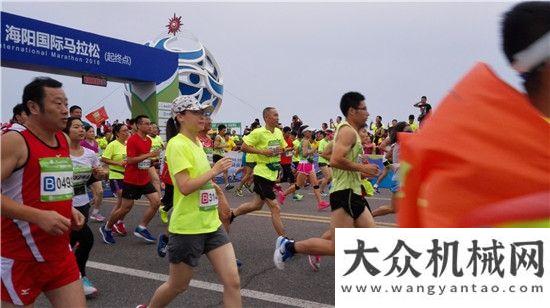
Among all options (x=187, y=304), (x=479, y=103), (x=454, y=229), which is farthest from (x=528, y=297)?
(x=187, y=304)

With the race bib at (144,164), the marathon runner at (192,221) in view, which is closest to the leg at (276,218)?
the race bib at (144,164)

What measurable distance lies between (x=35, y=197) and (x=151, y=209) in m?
4.62

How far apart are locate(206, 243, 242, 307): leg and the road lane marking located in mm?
1096

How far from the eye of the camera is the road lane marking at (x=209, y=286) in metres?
4.43

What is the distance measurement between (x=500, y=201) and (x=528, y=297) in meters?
0.29

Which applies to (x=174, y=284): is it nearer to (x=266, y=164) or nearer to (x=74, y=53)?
(x=266, y=164)

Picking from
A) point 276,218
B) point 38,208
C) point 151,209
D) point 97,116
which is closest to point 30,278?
point 38,208

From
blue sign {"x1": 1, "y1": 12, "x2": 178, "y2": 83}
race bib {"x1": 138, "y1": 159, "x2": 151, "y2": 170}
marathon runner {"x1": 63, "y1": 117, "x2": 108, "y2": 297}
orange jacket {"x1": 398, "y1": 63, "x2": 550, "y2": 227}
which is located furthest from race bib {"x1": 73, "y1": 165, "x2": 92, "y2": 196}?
blue sign {"x1": 1, "y1": 12, "x2": 178, "y2": 83}

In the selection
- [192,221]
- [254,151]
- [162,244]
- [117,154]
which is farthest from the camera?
[117,154]

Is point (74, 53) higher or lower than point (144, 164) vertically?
higher

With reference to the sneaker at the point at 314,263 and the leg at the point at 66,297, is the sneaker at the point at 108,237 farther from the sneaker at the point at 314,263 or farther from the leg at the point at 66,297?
the leg at the point at 66,297

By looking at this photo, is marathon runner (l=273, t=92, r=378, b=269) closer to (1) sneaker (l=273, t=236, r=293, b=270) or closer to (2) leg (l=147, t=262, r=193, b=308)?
(1) sneaker (l=273, t=236, r=293, b=270)

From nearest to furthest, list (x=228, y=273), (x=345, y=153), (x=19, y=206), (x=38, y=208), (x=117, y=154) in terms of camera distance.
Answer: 1. (x=19, y=206)
2. (x=38, y=208)
3. (x=228, y=273)
4. (x=345, y=153)
5. (x=117, y=154)

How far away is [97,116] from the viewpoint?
17.7 meters
